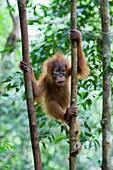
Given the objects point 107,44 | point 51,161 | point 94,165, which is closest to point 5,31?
point 51,161

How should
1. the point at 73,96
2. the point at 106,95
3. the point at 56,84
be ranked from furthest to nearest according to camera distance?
the point at 56,84 → the point at 106,95 → the point at 73,96

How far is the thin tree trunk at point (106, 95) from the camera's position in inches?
114

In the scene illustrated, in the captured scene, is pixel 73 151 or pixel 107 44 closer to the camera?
pixel 73 151

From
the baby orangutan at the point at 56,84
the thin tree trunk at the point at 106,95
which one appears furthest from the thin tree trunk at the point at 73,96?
the baby orangutan at the point at 56,84

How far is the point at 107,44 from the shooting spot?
3156mm

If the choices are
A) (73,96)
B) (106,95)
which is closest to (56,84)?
(106,95)

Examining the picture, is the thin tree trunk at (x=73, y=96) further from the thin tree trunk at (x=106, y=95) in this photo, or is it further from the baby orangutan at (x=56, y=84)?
the baby orangutan at (x=56, y=84)

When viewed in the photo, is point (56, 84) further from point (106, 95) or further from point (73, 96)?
point (73, 96)

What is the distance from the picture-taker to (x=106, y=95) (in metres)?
3.01

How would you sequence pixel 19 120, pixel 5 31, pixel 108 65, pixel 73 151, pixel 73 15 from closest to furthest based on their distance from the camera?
pixel 73 151
pixel 73 15
pixel 108 65
pixel 19 120
pixel 5 31

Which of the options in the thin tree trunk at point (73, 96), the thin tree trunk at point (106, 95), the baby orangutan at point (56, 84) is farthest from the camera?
the baby orangutan at point (56, 84)

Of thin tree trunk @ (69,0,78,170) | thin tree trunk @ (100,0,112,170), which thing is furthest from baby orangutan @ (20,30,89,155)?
thin tree trunk @ (69,0,78,170)

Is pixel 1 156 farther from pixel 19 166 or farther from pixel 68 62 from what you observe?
pixel 68 62

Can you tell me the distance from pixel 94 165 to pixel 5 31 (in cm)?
863
